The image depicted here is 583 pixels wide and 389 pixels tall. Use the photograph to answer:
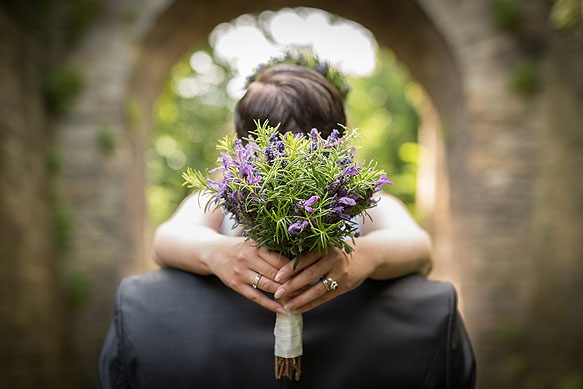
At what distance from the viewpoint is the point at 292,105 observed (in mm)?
1262

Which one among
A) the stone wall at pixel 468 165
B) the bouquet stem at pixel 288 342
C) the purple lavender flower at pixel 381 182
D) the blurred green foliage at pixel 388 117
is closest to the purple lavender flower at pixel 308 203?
the purple lavender flower at pixel 381 182

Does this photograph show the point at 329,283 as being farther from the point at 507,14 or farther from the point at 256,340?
the point at 507,14

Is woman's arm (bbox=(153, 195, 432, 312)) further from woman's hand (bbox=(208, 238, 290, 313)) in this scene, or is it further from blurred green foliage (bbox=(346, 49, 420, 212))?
blurred green foliage (bbox=(346, 49, 420, 212))

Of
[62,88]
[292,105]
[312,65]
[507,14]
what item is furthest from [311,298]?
[507,14]

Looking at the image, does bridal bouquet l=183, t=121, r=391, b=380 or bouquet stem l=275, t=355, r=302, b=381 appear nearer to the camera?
bridal bouquet l=183, t=121, r=391, b=380

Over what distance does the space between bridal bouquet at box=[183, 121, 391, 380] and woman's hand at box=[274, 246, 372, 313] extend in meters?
0.04

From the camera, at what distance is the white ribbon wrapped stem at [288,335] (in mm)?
1172

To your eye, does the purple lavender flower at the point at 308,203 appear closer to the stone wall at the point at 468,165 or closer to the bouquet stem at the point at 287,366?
the bouquet stem at the point at 287,366

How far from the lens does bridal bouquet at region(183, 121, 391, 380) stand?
1.04 meters

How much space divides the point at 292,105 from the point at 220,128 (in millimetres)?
14766

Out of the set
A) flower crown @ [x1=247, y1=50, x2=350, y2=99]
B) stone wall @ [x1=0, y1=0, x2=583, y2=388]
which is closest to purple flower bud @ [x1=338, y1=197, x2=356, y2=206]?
flower crown @ [x1=247, y1=50, x2=350, y2=99]

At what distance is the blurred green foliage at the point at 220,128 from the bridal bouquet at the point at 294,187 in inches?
495

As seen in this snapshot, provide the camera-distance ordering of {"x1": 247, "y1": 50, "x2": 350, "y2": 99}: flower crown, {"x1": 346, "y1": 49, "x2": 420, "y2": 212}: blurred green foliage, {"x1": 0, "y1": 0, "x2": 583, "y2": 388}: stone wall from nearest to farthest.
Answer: {"x1": 247, "y1": 50, "x2": 350, "y2": 99}: flower crown < {"x1": 0, "y1": 0, "x2": 583, "y2": 388}: stone wall < {"x1": 346, "y1": 49, "x2": 420, "y2": 212}: blurred green foliage

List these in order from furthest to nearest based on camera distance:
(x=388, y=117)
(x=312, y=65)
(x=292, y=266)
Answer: (x=388, y=117) < (x=312, y=65) < (x=292, y=266)
